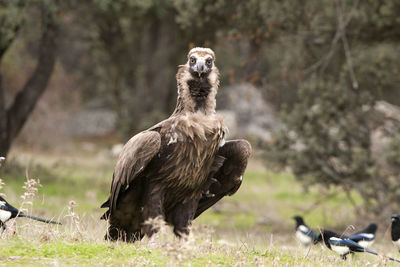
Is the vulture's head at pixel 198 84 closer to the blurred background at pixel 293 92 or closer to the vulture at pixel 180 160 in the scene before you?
the vulture at pixel 180 160

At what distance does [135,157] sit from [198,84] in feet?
3.21

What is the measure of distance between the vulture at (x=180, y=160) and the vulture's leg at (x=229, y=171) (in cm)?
1

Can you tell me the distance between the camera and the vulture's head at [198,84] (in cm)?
646

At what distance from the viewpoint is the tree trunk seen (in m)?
15.6

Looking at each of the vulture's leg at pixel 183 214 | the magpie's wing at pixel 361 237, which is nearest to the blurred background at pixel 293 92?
the magpie's wing at pixel 361 237

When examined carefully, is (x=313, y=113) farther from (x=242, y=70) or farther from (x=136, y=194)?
(x=136, y=194)

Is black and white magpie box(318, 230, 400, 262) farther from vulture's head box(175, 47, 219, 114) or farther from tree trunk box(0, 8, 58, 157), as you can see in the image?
tree trunk box(0, 8, 58, 157)

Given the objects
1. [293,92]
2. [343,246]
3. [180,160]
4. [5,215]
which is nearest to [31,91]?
[293,92]

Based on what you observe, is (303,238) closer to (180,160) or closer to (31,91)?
(180,160)

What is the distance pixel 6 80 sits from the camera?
21.0m

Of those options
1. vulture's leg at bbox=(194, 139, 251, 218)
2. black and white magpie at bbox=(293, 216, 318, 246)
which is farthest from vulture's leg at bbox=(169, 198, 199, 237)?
black and white magpie at bbox=(293, 216, 318, 246)

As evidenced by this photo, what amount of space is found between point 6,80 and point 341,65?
11977mm

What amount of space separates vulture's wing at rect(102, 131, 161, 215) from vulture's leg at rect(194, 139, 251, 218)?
884 mm

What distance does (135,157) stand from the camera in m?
6.23
